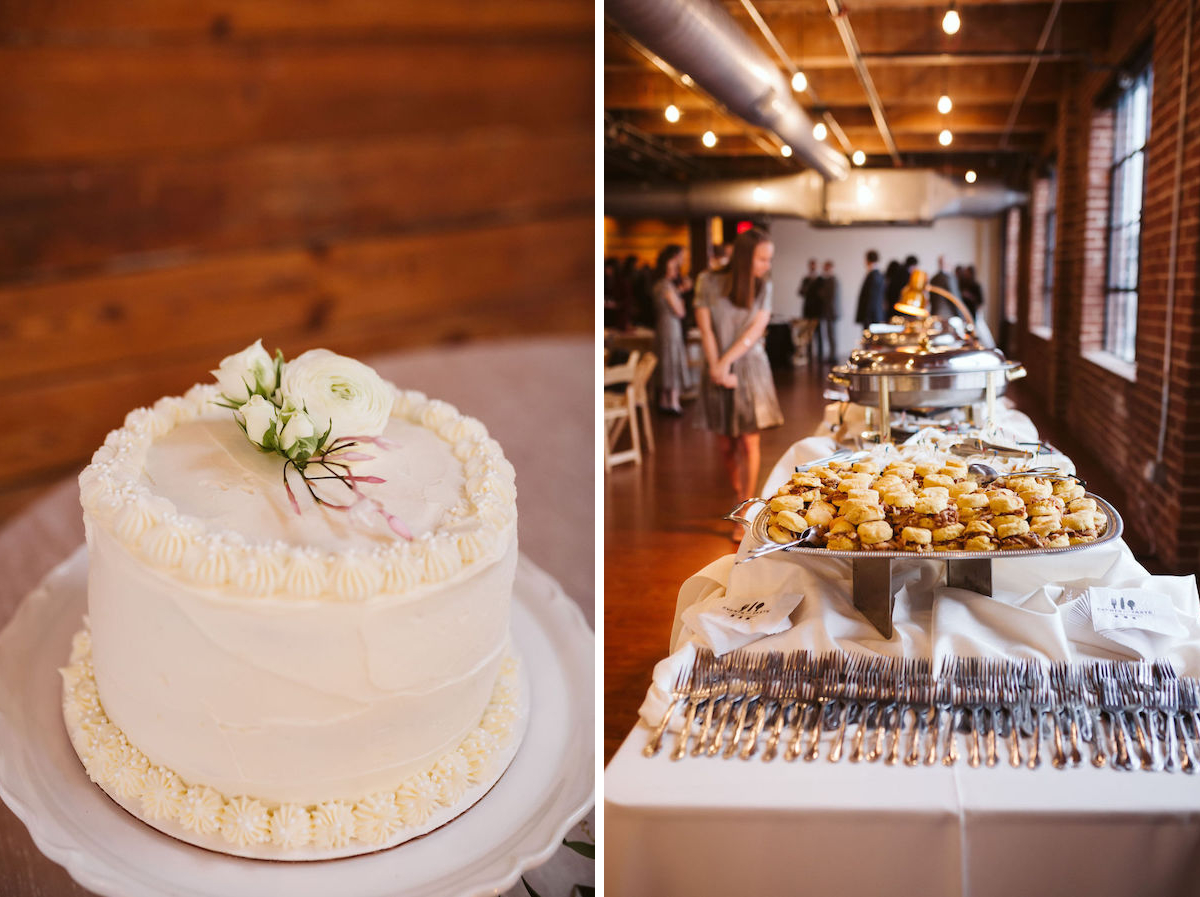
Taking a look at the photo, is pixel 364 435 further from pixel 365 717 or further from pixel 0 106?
pixel 0 106

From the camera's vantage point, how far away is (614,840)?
44.3 inches

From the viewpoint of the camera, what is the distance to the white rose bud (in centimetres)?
110

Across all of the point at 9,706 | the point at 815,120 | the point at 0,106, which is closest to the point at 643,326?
the point at 815,120

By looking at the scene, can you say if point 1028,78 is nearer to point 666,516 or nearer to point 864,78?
point 864,78

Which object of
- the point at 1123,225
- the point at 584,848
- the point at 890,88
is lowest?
the point at 584,848

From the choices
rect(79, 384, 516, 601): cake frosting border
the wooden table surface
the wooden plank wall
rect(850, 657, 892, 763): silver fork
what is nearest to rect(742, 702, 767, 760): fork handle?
rect(850, 657, 892, 763): silver fork

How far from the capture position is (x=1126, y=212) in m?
1.42

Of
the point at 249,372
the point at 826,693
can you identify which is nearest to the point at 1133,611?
the point at 826,693

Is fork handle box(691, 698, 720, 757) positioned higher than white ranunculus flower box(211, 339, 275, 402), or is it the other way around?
white ranunculus flower box(211, 339, 275, 402)

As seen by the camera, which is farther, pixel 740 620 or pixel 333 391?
pixel 740 620

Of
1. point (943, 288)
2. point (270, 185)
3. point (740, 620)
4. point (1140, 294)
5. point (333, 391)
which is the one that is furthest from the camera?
point (270, 185)

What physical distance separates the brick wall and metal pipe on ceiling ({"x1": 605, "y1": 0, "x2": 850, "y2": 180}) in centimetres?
36

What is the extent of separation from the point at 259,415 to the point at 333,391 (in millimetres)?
103

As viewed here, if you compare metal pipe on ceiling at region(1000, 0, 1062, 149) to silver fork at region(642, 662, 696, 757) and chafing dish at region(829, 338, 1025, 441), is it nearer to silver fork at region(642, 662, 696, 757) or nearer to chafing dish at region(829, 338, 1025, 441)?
chafing dish at region(829, 338, 1025, 441)
